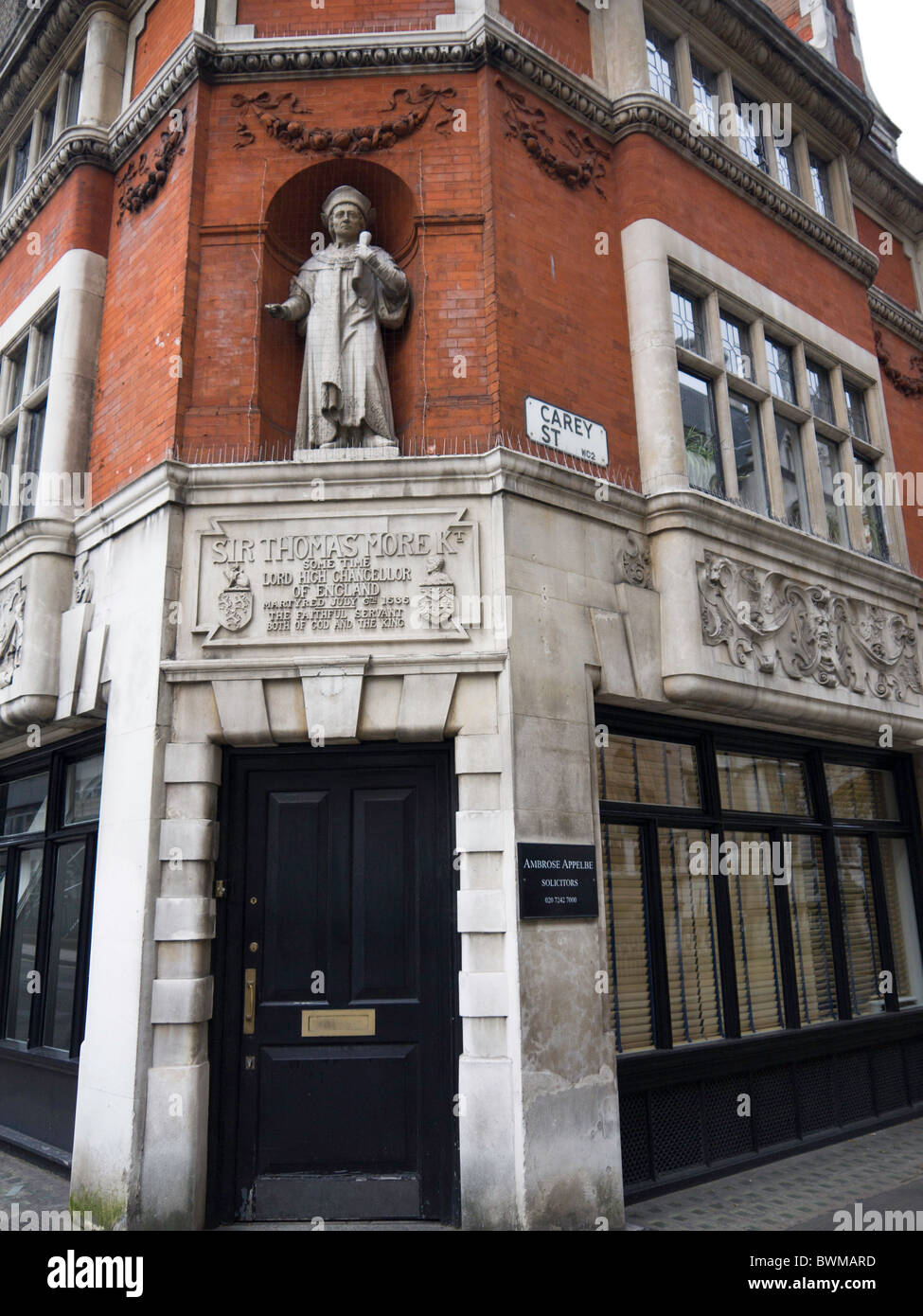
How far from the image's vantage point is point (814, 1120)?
28.1 feet

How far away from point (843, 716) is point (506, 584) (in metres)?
4.25

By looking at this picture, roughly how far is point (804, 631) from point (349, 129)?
614 centimetres

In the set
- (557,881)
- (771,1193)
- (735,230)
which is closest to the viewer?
(557,881)

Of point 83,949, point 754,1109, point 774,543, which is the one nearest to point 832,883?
point 754,1109

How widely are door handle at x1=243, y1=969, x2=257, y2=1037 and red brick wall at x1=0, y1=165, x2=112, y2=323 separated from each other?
6.98 meters

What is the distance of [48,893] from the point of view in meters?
8.79

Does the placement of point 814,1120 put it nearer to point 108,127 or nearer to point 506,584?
point 506,584

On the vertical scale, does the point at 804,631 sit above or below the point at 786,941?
above

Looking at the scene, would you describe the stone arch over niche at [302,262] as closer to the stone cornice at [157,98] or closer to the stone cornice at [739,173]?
the stone cornice at [157,98]

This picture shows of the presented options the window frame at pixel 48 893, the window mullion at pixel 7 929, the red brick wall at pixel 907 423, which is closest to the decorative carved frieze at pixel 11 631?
the window frame at pixel 48 893

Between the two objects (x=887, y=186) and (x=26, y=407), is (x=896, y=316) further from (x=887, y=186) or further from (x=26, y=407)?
(x=26, y=407)

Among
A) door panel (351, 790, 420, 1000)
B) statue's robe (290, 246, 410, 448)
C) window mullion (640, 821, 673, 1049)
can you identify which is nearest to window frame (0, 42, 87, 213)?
statue's robe (290, 246, 410, 448)

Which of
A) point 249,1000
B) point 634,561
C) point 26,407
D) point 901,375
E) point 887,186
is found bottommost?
point 249,1000

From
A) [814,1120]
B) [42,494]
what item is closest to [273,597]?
[42,494]
